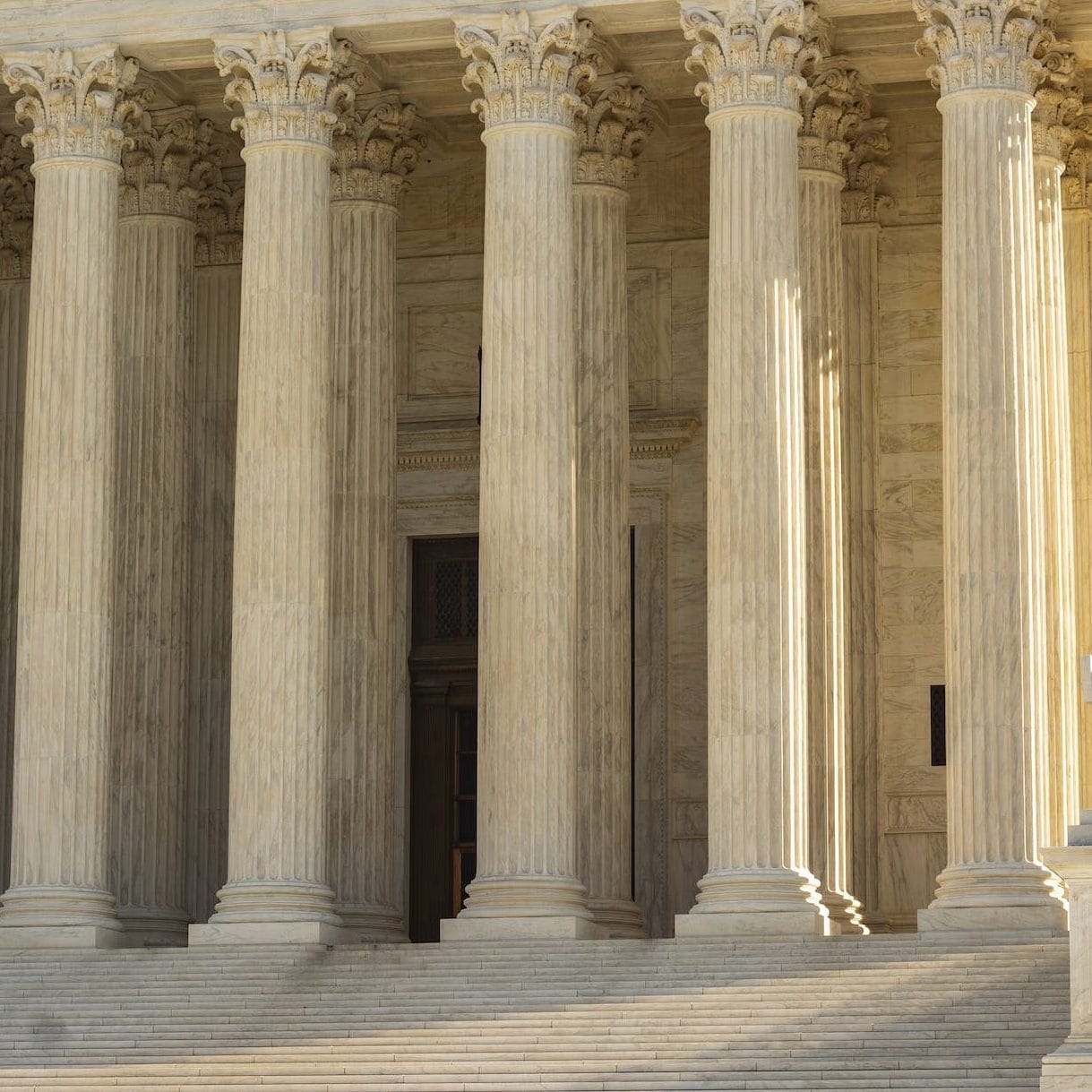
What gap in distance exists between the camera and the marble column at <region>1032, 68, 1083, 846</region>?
52.6 meters

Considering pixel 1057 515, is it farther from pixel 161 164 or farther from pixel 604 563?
pixel 161 164

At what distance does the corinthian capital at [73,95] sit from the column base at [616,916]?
54.9 feet

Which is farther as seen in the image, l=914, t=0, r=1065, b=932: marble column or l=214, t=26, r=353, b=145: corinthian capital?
l=214, t=26, r=353, b=145: corinthian capital

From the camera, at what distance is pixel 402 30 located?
55344 millimetres

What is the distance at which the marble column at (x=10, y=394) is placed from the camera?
6238 centimetres

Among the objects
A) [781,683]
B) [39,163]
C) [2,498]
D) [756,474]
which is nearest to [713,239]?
[756,474]

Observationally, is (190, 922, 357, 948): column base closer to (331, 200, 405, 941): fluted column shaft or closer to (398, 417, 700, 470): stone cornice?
(331, 200, 405, 941): fluted column shaft

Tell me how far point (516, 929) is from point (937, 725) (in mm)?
12745

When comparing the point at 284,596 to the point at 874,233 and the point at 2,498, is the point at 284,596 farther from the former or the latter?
the point at 874,233

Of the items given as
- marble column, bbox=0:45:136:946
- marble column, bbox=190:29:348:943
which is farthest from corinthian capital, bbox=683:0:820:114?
marble column, bbox=0:45:136:946

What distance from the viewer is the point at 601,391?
5762 centimetres

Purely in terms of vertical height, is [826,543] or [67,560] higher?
[826,543]

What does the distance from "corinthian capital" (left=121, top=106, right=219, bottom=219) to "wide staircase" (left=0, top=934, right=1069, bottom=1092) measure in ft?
53.4

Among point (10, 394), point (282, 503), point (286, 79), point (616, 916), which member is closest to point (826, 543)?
point (616, 916)
